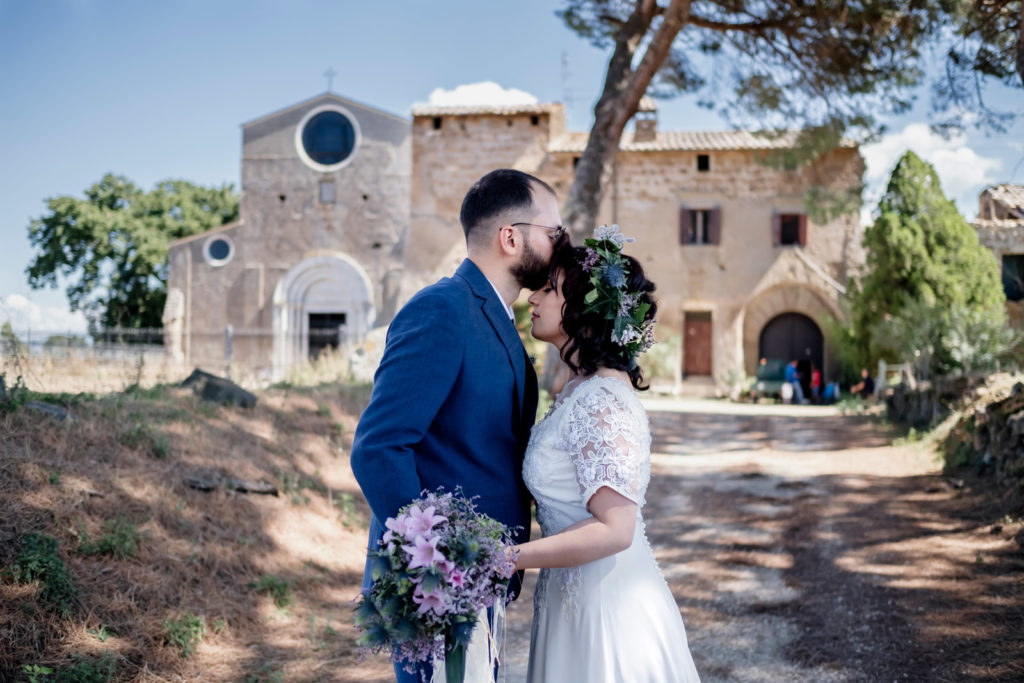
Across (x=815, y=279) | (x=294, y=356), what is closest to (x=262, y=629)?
(x=815, y=279)

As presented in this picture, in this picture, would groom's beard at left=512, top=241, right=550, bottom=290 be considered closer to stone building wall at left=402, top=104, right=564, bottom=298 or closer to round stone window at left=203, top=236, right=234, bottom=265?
stone building wall at left=402, top=104, right=564, bottom=298

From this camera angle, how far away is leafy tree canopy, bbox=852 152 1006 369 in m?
18.9

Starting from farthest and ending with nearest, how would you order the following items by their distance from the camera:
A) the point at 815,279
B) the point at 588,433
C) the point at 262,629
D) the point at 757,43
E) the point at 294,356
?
the point at 294,356
the point at 815,279
the point at 757,43
the point at 262,629
the point at 588,433

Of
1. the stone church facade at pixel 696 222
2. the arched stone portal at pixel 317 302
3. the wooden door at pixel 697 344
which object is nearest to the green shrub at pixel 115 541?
the stone church facade at pixel 696 222

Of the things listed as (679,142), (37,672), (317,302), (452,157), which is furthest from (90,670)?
(317,302)

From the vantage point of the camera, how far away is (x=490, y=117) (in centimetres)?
2378

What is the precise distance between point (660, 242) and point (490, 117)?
6.61 meters

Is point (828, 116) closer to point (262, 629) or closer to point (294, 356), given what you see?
point (262, 629)

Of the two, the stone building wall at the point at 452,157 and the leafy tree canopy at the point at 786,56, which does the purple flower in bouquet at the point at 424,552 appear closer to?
the leafy tree canopy at the point at 786,56

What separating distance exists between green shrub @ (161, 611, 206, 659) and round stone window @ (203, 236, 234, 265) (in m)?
27.1

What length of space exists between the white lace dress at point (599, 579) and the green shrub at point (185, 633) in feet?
8.38

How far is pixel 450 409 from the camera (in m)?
2.12

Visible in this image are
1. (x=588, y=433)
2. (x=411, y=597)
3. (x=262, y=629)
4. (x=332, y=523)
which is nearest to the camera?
(x=411, y=597)

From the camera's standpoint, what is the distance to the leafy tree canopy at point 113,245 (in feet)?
118
